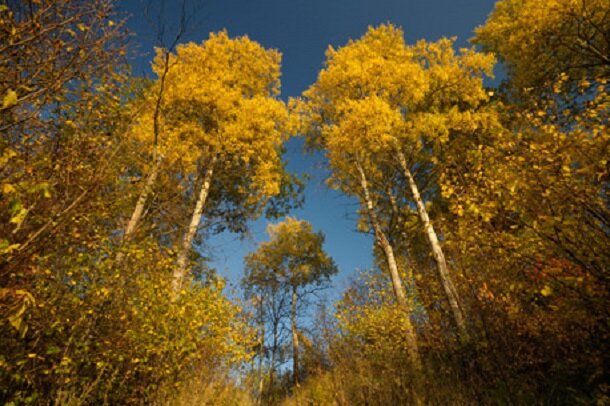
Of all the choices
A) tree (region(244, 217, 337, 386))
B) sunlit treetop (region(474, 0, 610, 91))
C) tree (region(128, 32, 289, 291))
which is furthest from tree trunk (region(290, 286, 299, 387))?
sunlit treetop (region(474, 0, 610, 91))

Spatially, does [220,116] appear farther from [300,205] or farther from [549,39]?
[549,39]

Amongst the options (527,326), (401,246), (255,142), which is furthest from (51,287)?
(401,246)

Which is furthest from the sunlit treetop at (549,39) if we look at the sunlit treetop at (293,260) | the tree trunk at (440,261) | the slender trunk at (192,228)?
the sunlit treetop at (293,260)

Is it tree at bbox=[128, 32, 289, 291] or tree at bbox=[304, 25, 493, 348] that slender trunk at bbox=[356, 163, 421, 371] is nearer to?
tree at bbox=[304, 25, 493, 348]

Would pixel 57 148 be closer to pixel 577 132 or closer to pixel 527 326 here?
pixel 577 132

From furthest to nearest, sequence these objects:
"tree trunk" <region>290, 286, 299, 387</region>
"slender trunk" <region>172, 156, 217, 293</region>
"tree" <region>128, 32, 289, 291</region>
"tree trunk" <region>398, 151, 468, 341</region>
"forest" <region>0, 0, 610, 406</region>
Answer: "tree trunk" <region>290, 286, 299, 387</region> < "tree" <region>128, 32, 289, 291</region> < "slender trunk" <region>172, 156, 217, 293</region> < "tree trunk" <region>398, 151, 468, 341</region> < "forest" <region>0, 0, 610, 406</region>

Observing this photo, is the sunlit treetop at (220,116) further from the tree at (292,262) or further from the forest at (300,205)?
the tree at (292,262)

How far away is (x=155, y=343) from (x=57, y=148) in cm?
294

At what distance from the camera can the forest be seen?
8.25 feet

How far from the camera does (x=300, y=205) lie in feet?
37.4

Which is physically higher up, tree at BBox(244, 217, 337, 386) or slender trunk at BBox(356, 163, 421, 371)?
tree at BBox(244, 217, 337, 386)

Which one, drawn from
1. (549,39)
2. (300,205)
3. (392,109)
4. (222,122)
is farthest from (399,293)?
(549,39)

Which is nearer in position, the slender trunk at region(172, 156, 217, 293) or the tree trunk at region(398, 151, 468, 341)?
the tree trunk at region(398, 151, 468, 341)

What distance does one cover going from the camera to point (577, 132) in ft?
9.44
